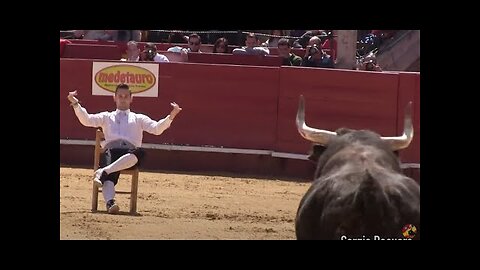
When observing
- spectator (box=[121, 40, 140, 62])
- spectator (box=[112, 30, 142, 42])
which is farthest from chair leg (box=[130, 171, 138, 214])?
spectator (box=[112, 30, 142, 42])

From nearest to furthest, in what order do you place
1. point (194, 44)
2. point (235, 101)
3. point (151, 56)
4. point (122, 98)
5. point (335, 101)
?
point (122, 98) < point (335, 101) < point (235, 101) < point (151, 56) < point (194, 44)

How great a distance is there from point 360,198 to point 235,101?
27.0ft

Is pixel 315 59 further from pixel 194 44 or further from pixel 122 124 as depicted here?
pixel 122 124

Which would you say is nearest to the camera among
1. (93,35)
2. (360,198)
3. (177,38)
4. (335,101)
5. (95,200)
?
(360,198)

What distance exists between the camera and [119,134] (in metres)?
8.84

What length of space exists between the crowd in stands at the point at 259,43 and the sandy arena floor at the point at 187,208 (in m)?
2.08

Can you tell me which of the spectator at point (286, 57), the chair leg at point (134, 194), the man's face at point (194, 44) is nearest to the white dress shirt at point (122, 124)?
the chair leg at point (134, 194)

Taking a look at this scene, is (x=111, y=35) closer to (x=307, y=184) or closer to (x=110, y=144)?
(x=307, y=184)

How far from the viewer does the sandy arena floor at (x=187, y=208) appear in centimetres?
784

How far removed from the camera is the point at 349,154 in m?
5.56

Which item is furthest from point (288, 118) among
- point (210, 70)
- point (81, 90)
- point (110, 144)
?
point (110, 144)

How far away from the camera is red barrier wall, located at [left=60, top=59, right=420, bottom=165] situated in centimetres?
1247

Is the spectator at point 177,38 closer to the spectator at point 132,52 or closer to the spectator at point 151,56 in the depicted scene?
the spectator at point 151,56

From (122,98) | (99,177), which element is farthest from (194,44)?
(99,177)
